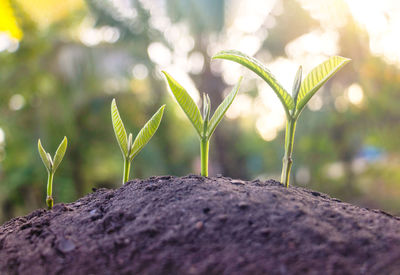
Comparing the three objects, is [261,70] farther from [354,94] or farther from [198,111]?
[354,94]

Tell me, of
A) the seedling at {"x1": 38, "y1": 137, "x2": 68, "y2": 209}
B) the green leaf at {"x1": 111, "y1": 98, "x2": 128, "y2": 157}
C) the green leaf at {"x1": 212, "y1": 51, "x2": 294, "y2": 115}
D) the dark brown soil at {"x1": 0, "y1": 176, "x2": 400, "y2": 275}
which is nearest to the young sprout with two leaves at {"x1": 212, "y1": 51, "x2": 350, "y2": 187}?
the green leaf at {"x1": 212, "y1": 51, "x2": 294, "y2": 115}

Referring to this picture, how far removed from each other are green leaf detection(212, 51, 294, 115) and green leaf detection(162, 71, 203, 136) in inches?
3.9

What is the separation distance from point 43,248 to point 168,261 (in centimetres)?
25

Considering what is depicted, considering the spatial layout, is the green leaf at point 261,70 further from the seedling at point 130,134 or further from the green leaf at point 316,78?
the seedling at point 130,134

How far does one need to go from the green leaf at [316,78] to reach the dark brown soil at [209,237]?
20 cm

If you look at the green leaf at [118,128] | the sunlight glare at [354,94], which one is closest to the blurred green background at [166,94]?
the sunlight glare at [354,94]

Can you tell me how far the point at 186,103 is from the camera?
0.80 metres

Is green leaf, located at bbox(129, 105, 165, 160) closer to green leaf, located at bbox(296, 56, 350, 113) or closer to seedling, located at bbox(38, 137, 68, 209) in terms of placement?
seedling, located at bbox(38, 137, 68, 209)

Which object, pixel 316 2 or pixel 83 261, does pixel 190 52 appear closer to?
pixel 316 2

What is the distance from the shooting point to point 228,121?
24.7 ft

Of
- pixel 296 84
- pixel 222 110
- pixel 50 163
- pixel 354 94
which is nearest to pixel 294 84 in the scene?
pixel 296 84

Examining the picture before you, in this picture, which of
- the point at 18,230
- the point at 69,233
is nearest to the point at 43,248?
the point at 69,233

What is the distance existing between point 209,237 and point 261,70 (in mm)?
344

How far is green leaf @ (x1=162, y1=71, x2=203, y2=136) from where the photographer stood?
77cm
